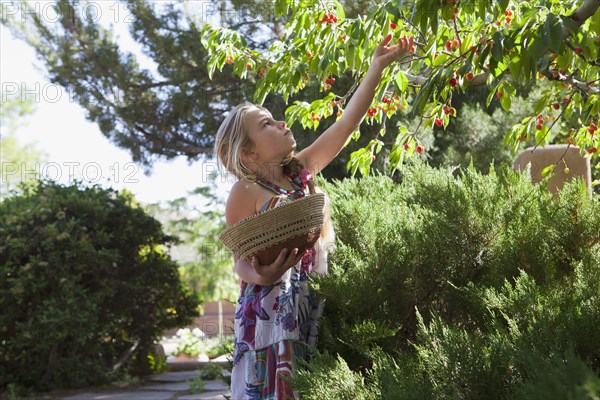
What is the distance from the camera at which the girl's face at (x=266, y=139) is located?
284 centimetres

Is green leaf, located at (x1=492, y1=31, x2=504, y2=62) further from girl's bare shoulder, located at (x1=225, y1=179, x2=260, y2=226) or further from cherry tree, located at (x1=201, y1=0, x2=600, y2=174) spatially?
girl's bare shoulder, located at (x1=225, y1=179, x2=260, y2=226)

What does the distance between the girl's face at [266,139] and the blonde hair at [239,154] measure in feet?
0.09

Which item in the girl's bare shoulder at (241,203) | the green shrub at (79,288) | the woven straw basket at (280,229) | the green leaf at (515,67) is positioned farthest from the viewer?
the green shrub at (79,288)

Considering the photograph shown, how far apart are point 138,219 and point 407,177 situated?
5.59 meters

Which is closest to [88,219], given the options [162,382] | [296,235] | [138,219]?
[138,219]

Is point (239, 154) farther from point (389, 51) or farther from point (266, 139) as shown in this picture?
point (389, 51)

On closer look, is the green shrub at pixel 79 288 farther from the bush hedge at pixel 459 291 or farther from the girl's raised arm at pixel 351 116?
the bush hedge at pixel 459 291

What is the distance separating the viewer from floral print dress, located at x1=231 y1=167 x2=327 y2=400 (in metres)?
2.50

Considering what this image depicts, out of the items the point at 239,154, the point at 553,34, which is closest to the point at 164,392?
the point at 239,154

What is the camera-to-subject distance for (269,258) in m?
2.41

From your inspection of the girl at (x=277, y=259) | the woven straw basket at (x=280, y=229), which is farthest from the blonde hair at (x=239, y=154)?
the woven straw basket at (x=280, y=229)

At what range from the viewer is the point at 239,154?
Result: 9.34 ft

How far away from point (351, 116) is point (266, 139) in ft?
1.48

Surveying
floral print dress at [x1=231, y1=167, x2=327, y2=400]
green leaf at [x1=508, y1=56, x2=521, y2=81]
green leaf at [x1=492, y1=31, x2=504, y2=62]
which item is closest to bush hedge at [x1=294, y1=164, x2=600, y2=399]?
floral print dress at [x1=231, y1=167, x2=327, y2=400]
